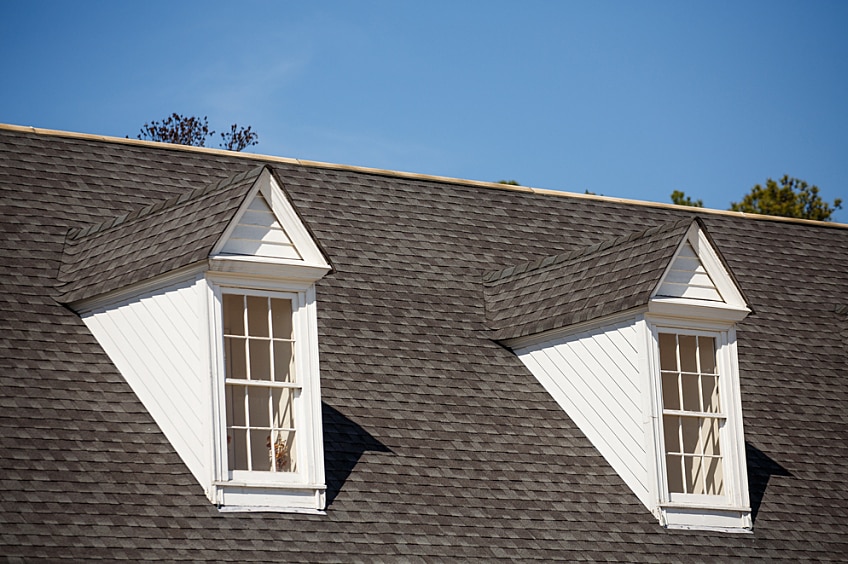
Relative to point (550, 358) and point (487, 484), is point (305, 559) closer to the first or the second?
point (487, 484)

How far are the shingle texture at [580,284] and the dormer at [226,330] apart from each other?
2.98 meters

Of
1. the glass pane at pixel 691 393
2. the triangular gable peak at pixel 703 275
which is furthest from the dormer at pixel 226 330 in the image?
the glass pane at pixel 691 393

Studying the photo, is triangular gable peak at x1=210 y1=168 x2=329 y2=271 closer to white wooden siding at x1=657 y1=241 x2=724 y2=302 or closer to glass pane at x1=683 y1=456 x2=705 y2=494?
white wooden siding at x1=657 y1=241 x2=724 y2=302

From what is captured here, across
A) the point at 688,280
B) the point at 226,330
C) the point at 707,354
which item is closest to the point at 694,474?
the point at 707,354

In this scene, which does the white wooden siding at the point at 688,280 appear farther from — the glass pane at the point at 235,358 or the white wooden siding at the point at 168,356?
the white wooden siding at the point at 168,356

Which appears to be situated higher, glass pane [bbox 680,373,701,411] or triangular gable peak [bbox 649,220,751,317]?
triangular gable peak [bbox 649,220,751,317]

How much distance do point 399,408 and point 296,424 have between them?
4.83ft

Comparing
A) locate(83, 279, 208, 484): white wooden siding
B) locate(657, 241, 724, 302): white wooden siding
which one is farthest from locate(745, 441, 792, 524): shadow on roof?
locate(83, 279, 208, 484): white wooden siding

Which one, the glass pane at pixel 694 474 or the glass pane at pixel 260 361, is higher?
the glass pane at pixel 260 361

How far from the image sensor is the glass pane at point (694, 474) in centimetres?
1304

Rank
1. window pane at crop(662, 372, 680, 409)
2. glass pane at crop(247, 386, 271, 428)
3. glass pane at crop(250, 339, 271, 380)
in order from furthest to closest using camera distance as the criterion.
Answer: window pane at crop(662, 372, 680, 409) < glass pane at crop(250, 339, 271, 380) < glass pane at crop(247, 386, 271, 428)

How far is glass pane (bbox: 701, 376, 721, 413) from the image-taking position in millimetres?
13070

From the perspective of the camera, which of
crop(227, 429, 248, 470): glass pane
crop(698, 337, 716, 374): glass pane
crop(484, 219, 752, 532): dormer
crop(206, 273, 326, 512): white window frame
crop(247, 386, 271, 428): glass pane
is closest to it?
crop(206, 273, 326, 512): white window frame

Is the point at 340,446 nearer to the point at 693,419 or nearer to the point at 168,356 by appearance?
the point at 168,356
